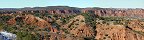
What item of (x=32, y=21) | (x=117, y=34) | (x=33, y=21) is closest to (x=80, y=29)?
(x=117, y=34)

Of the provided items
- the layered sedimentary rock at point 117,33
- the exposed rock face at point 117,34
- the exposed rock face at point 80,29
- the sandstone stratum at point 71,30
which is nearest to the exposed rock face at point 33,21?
the sandstone stratum at point 71,30

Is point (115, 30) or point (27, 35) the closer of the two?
point (27, 35)

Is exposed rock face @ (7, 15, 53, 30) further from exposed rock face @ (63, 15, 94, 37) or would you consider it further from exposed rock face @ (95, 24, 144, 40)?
exposed rock face @ (95, 24, 144, 40)

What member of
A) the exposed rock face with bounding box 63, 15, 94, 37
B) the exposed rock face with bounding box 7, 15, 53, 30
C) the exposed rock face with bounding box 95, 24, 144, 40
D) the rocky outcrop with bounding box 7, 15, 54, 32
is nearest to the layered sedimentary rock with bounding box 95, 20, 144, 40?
the exposed rock face with bounding box 95, 24, 144, 40

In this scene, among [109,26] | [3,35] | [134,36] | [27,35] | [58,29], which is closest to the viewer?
[27,35]

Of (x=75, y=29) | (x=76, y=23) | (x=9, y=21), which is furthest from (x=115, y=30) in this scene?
(x=9, y=21)

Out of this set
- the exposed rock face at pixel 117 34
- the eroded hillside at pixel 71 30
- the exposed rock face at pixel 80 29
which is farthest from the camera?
the exposed rock face at pixel 80 29

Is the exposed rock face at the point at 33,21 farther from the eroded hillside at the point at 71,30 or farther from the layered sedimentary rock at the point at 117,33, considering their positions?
the layered sedimentary rock at the point at 117,33

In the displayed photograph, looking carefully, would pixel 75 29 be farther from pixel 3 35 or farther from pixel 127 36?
pixel 3 35
